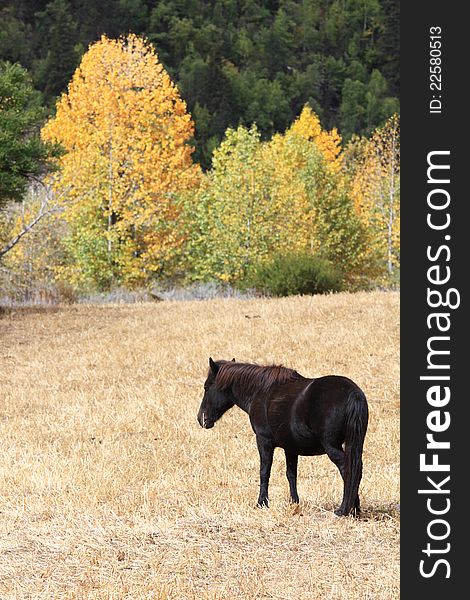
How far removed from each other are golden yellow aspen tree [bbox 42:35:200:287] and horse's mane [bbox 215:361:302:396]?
23834mm

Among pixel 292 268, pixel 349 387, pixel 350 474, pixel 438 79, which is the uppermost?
pixel 292 268

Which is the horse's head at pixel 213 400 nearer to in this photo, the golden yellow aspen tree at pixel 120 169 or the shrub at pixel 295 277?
the shrub at pixel 295 277

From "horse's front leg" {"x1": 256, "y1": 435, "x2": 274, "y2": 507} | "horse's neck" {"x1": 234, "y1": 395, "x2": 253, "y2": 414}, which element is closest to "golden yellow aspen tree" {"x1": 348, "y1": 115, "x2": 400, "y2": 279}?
"horse's neck" {"x1": 234, "y1": 395, "x2": 253, "y2": 414}

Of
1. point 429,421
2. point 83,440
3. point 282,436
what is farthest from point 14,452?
point 429,421

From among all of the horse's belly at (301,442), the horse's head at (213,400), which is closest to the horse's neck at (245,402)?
the horse's head at (213,400)

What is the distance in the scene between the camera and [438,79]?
17.4 feet

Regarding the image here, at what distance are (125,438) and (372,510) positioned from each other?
6.51 m

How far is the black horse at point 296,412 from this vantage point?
7.40m

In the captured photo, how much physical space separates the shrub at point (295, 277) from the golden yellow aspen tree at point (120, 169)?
4.03 m

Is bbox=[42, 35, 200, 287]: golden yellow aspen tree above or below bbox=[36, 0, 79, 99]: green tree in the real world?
below

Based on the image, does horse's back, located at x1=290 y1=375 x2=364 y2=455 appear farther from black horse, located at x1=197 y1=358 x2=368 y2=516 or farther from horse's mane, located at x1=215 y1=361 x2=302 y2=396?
horse's mane, located at x1=215 y1=361 x2=302 y2=396

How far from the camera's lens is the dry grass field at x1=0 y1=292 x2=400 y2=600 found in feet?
21.3

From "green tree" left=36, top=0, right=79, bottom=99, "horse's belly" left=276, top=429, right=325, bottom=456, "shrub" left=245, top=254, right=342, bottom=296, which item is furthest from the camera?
"green tree" left=36, top=0, right=79, bottom=99

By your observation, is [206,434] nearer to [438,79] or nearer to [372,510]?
[372,510]
